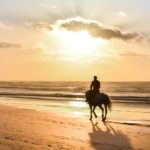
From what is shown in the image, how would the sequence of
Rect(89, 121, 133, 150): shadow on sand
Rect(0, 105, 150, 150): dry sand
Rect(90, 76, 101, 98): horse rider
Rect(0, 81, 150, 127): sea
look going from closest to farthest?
1. Rect(0, 105, 150, 150): dry sand
2. Rect(89, 121, 133, 150): shadow on sand
3. Rect(90, 76, 101, 98): horse rider
4. Rect(0, 81, 150, 127): sea

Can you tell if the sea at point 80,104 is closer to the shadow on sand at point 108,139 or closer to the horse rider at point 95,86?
the horse rider at point 95,86

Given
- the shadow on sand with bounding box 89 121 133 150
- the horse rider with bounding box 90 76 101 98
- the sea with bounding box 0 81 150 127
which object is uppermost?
the horse rider with bounding box 90 76 101 98

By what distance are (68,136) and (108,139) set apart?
135 centimetres

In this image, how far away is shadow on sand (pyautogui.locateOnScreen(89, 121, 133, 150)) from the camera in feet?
39.2

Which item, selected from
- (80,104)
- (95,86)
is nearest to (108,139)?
(95,86)

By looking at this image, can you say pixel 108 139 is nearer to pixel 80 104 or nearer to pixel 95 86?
pixel 95 86

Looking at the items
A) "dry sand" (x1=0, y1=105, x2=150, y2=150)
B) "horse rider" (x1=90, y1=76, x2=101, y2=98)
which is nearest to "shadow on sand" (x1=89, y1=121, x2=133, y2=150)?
"dry sand" (x1=0, y1=105, x2=150, y2=150)

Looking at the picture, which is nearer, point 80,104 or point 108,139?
point 108,139

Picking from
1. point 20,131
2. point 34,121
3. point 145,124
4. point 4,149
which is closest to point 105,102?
point 145,124

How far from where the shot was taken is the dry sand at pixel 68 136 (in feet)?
38.8

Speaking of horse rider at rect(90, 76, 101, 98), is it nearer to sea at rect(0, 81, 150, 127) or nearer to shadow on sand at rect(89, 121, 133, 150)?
→ sea at rect(0, 81, 150, 127)

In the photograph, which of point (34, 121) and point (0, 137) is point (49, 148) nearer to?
point (0, 137)

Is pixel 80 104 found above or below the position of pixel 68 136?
below

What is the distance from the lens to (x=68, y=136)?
13.7 meters
